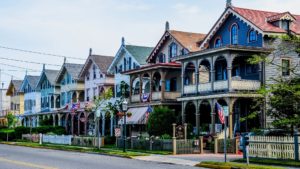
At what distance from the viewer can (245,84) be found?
136 feet

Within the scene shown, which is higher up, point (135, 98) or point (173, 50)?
point (173, 50)

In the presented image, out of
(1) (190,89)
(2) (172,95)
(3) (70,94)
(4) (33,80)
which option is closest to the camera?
(1) (190,89)

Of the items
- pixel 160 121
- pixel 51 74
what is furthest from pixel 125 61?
pixel 51 74

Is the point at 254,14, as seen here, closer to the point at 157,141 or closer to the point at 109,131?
the point at 157,141

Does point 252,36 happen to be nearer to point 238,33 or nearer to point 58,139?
point 238,33

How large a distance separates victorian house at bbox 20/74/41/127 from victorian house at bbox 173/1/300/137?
42.3 metres

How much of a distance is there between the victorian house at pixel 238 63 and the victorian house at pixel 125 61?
11.9 m

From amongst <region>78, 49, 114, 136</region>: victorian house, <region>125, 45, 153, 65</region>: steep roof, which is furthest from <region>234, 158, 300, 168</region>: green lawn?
<region>78, 49, 114, 136</region>: victorian house

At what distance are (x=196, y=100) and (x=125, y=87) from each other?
13.4 m

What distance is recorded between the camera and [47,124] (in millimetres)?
77562

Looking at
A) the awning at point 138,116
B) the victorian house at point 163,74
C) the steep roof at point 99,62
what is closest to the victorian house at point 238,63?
the victorian house at point 163,74

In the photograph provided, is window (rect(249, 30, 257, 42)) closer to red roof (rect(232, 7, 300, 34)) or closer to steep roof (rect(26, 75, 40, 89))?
red roof (rect(232, 7, 300, 34))

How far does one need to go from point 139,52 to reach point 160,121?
17.7m

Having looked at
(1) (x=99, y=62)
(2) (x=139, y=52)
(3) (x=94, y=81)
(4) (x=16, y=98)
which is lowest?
(4) (x=16, y=98)
